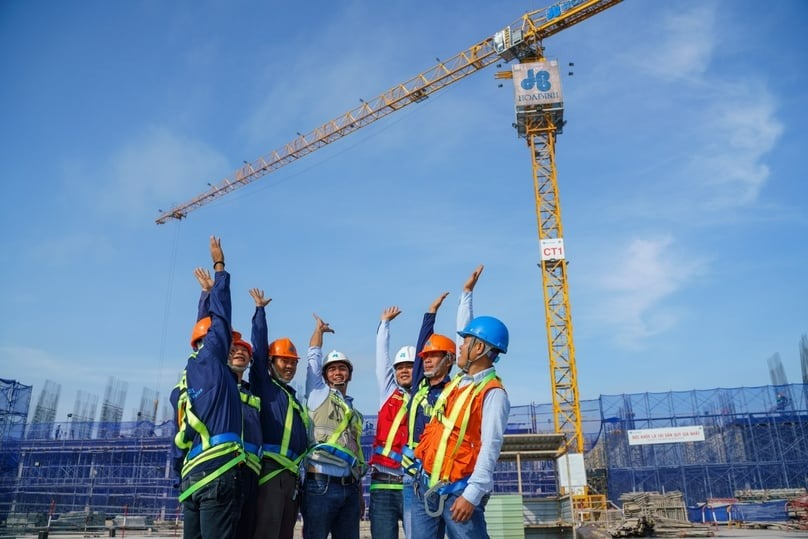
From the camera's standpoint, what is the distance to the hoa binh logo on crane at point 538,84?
105 feet

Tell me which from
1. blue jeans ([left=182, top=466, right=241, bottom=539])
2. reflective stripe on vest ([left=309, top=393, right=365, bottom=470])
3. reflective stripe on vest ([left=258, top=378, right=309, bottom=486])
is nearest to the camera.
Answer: blue jeans ([left=182, top=466, right=241, bottom=539])

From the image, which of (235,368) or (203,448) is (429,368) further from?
(203,448)

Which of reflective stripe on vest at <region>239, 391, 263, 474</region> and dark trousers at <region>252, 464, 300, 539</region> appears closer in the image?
reflective stripe on vest at <region>239, 391, 263, 474</region>

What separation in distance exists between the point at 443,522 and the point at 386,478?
→ 47.2 inches

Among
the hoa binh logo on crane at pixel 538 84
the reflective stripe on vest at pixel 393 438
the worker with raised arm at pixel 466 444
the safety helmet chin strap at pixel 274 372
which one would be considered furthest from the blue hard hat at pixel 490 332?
the hoa binh logo on crane at pixel 538 84

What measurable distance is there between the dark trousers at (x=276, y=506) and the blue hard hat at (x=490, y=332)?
1703 millimetres

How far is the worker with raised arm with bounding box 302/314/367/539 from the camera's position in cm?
429

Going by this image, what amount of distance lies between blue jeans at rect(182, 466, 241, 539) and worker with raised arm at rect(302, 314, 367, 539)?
91 cm

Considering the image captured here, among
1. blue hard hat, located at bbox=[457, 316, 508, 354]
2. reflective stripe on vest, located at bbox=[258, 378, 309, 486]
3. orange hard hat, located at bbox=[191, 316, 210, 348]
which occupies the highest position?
orange hard hat, located at bbox=[191, 316, 210, 348]

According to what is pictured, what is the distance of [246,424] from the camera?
408 centimetres

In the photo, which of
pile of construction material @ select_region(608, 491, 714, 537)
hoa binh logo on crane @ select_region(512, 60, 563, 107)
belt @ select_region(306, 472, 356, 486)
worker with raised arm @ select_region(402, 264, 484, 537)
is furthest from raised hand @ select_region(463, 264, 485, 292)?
hoa binh logo on crane @ select_region(512, 60, 563, 107)

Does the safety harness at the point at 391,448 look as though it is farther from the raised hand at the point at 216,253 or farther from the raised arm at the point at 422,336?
the raised hand at the point at 216,253

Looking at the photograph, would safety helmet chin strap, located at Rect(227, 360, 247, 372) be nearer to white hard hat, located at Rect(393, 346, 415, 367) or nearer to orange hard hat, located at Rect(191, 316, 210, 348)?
orange hard hat, located at Rect(191, 316, 210, 348)

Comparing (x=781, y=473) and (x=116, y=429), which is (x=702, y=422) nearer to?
(x=781, y=473)
